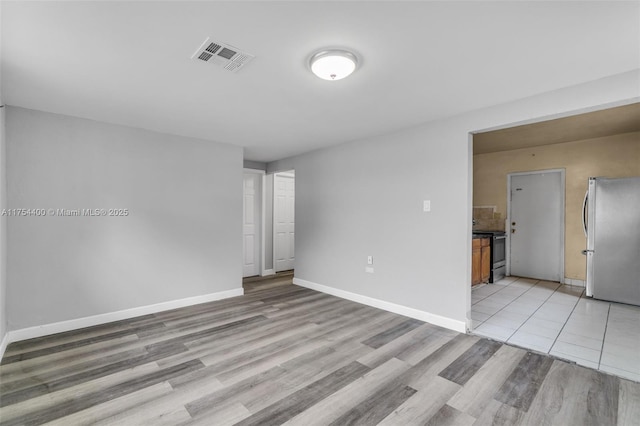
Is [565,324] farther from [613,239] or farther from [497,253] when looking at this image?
[497,253]

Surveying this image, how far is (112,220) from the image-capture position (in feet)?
11.7

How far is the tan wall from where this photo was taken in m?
4.62

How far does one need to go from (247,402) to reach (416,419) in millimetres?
1148

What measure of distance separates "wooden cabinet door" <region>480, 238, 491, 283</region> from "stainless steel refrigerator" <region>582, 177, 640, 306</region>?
137 cm

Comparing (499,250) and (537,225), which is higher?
(537,225)

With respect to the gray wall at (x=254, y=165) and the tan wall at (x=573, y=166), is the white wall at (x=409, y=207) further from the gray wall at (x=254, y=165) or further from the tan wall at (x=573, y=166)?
the tan wall at (x=573, y=166)

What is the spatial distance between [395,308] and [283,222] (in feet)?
11.6

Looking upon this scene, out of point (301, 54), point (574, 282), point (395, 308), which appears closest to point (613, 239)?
point (574, 282)

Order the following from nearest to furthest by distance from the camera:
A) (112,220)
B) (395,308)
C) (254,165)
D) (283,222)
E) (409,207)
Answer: (112,220) → (409,207) → (395,308) → (254,165) → (283,222)

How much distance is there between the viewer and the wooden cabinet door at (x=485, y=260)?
520 centimetres

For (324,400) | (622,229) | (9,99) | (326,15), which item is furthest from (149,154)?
(622,229)

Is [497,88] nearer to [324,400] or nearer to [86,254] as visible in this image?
[324,400]

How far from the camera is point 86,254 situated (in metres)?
3.37

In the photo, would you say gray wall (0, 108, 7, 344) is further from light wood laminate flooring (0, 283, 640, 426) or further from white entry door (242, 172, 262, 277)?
white entry door (242, 172, 262, 277)
